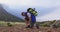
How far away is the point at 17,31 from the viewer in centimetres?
880

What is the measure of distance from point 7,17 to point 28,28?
483cm

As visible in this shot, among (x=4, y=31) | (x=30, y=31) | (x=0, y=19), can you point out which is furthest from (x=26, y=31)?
(x=0, y=19)

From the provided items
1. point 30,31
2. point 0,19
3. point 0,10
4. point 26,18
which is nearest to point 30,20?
point 26,18

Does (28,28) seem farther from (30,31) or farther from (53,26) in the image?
(53,26)

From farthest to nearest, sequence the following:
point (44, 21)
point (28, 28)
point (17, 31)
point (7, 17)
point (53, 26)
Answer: point (7, 17), point (44, 21), point (53, 26), point (28, 28), point (17, 31)

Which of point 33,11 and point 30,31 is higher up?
point 33,11

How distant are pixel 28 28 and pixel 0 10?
5211 millimetres

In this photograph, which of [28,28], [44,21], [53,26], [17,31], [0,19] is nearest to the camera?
[17,31]

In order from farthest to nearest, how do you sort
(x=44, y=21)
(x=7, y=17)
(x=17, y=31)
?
(x=7, y=17) → (x=44, y=21) → (x=17, y=31)

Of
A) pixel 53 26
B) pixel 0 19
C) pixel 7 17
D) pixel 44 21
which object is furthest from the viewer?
pixel 7 17

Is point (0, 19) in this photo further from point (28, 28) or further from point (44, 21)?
point (28, 28)

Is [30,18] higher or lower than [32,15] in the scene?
lower

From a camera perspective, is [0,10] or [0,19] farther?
[0,10]

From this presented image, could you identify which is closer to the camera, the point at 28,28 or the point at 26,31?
the point at 26,31
